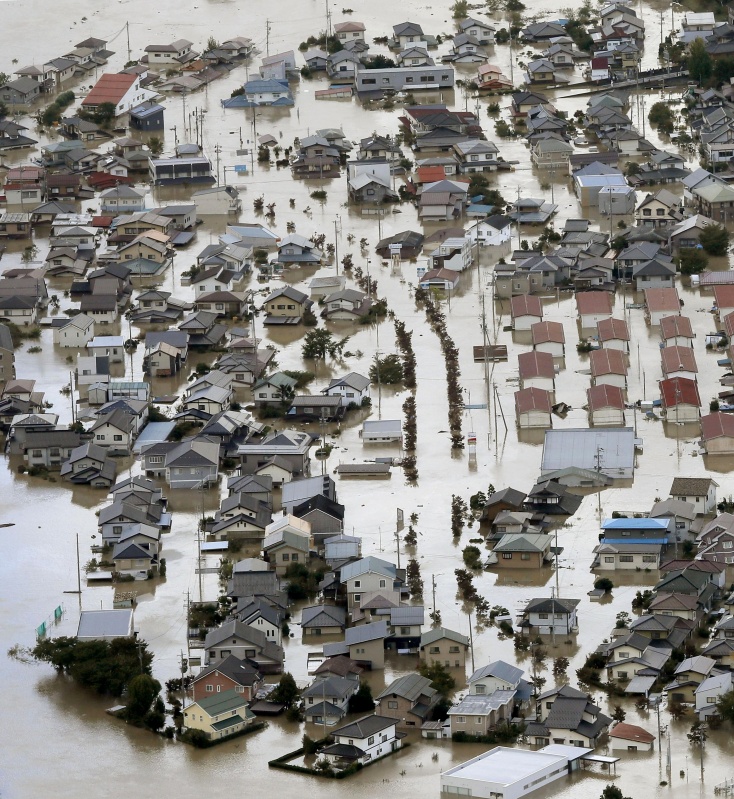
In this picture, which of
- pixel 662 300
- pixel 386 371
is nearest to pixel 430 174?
pixel 662 300

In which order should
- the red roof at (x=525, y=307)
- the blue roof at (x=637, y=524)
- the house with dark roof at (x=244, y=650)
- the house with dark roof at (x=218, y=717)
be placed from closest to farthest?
the house with dark roof at (x=218, y=717) → the house with dark roof at (x=244, y=650) → the blue roof at (x=637, y=524) → the red roof at (x=525, y=307)

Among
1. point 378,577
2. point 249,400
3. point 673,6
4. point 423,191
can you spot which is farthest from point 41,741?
point 673,6

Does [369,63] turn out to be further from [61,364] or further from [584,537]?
[584,537]

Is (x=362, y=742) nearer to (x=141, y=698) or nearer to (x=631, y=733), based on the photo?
(x=141, y=698)

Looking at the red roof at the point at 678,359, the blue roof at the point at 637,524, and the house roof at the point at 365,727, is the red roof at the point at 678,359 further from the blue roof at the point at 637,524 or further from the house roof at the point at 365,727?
the house roof at the point at 365,727

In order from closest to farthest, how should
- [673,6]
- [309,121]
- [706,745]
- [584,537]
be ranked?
1. [706,745]
2. [584,537]
3. [309,121]
4. [673,6]

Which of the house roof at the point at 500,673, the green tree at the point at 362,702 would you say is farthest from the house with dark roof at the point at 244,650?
the house roof at the point at 500,673

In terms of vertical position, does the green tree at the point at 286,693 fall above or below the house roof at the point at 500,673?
below
